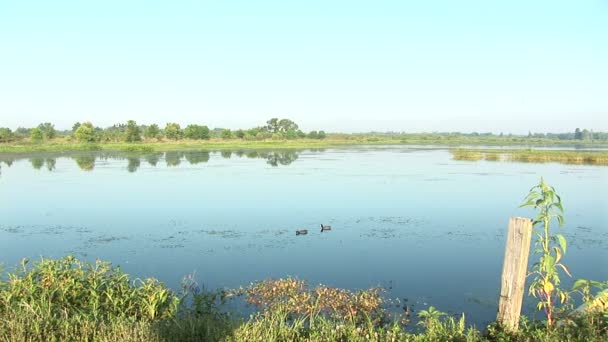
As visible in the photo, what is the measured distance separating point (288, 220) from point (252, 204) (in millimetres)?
3589

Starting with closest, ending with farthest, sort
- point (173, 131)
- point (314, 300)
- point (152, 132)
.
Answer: point (314, 300)
point (152, 132)
point (173, 131)

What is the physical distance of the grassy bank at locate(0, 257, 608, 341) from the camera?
A: 15.0ft

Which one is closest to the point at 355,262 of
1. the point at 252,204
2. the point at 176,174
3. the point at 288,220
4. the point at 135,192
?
the point at 288,220

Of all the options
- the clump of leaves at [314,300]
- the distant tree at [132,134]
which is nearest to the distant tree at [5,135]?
the distant tree at [132,134]

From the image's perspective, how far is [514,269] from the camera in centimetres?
475

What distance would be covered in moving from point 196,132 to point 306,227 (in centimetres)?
7605

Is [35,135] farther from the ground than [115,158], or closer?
farther from the ground

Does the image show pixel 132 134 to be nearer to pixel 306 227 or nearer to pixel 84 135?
pixel 84 135

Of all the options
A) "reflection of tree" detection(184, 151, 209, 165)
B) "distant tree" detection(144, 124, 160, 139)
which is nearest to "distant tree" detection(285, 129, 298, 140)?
"distant tree" detection(144, 124, 160, 139)

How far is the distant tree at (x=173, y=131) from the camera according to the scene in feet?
274

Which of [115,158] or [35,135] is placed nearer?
[115,158]

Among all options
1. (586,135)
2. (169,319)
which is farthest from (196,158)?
(586,135)

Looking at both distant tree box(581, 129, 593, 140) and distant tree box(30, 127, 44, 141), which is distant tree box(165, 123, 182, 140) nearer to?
distant tree box(30, 127, 44, 141)

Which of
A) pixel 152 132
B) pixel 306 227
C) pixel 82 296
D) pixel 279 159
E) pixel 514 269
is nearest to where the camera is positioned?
pixel 514 269
